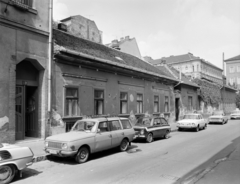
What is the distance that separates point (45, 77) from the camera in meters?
11.1

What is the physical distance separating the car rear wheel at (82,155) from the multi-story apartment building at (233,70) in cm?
8744

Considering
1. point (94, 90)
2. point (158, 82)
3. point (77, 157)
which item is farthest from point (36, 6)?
point (158, 82)

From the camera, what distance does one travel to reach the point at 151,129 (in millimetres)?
12188

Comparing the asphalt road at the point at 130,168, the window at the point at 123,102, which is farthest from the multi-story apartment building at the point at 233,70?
the asphalt road at the point at 130,168

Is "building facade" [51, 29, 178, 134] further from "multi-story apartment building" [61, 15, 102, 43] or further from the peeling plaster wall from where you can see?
"multi-story apartment building" [61, 15, 102, 43]

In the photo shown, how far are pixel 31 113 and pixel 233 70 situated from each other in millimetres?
90349

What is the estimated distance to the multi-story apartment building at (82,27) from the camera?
947 inches

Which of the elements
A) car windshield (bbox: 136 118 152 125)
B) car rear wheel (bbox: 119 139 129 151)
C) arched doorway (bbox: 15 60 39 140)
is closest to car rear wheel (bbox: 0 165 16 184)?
car rear wheel (bbox: 119 139 129 151)

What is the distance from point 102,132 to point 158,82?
44.9 ft

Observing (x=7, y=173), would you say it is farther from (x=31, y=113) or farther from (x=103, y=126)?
(x=31, y=113)

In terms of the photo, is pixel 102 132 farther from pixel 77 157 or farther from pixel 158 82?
pixel 158 82

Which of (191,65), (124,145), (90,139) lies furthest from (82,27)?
(191,65)

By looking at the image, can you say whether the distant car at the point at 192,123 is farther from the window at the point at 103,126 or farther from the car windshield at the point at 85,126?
the car windshield at the point at 85,126

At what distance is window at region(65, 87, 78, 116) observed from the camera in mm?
12078
